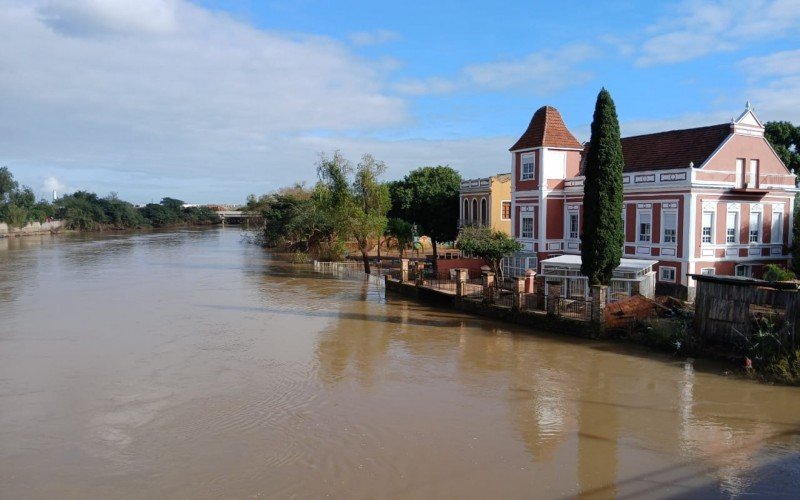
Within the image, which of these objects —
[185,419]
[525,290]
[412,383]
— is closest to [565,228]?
[525,290]

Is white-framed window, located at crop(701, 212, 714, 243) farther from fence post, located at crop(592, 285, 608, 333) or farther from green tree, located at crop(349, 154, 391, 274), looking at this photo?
green tree, located at crop(349, 154, 391, 274)

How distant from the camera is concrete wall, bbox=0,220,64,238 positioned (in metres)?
83.7

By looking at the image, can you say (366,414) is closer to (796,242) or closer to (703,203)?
(703,203)

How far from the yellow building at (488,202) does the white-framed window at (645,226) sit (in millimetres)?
13832

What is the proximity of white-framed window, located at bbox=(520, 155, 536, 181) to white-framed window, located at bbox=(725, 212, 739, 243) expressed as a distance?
9.05 meters

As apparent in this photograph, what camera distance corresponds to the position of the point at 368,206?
4044 cm

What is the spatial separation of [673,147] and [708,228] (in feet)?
14.3

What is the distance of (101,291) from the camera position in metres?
32.0

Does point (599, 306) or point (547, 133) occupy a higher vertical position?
point (547, 133)

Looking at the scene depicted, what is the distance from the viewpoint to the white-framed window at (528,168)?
30016mm

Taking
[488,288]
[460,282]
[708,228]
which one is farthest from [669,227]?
[460,282]

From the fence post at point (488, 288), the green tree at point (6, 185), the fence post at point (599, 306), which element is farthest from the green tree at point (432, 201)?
the green tree at point (6, 185)

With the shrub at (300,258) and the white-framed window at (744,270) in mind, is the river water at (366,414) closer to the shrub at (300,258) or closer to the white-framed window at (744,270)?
the white-framed window at (744,270)

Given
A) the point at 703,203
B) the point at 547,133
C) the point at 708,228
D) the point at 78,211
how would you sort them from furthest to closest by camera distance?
the point at 78,211 < the point at 547,133 < the point at 708,228 < the point at 703,203
